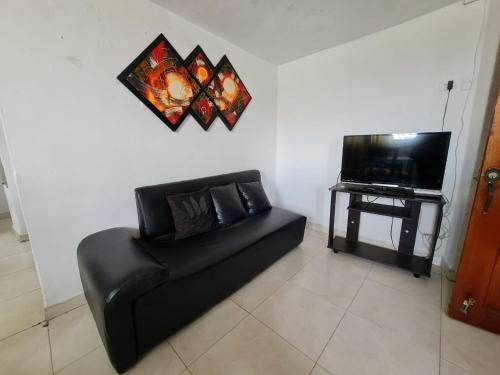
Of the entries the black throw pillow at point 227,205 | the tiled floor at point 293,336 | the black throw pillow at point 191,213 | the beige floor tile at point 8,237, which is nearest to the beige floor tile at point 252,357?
the tiled floor at point 293,336

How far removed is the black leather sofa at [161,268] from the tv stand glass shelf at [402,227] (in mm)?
667

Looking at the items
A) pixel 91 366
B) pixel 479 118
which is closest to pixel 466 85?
pixel 479 118

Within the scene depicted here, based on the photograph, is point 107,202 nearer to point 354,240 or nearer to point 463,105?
point 354,240

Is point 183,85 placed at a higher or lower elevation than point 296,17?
lower

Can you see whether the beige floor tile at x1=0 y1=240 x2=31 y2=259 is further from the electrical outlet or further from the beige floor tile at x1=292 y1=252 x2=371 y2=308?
the electrical outlet

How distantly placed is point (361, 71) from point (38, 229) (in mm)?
3389

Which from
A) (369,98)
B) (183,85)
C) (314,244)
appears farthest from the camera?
(314,244)

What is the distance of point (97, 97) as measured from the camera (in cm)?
156

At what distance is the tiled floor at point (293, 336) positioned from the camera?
3.88ft

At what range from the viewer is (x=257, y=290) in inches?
70.6

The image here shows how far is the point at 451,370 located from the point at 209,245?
1698 millimetres

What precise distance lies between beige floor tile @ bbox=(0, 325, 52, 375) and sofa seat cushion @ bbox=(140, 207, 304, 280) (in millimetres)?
799

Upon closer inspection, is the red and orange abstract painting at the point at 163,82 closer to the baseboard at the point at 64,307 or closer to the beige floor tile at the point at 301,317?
the baseboard at the point at 64,307

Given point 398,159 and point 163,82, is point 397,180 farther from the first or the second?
point 163,82
